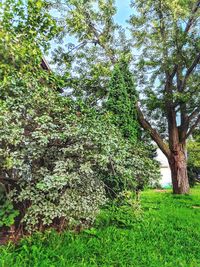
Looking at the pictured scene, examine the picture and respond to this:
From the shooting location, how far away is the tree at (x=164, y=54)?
944 centimetres

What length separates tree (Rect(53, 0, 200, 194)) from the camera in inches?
372

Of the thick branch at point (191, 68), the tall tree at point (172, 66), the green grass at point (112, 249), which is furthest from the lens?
the thick branch at point (191, 68)

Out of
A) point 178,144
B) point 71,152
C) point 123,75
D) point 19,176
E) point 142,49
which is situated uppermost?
point 142,49

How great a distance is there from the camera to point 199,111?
1062cm

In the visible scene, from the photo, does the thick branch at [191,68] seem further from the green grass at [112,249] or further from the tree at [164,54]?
the green grass at [112,249]

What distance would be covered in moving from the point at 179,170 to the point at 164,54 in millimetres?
4798

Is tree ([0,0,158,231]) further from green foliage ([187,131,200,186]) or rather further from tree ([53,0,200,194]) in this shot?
green foliage ([187,131,200,186])

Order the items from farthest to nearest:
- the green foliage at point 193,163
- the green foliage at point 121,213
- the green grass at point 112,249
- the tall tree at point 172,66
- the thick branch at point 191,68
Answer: the green foliage at point 193,163
the thick branch at point 191,68
the tall tree at point 172,66
the green foliage at point 121,213
the green grass at point 112,249

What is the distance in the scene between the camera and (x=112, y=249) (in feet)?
11.5

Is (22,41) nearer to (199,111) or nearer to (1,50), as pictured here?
(1,50)

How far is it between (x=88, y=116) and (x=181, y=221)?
3288 millimetres

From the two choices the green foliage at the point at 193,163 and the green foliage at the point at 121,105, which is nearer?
the green foliage at the point at 121,105

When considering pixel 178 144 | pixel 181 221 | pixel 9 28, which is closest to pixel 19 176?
pixel 9 28

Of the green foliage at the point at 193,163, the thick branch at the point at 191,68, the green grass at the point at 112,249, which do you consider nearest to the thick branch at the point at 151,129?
the thick branch at the point at 191,68
